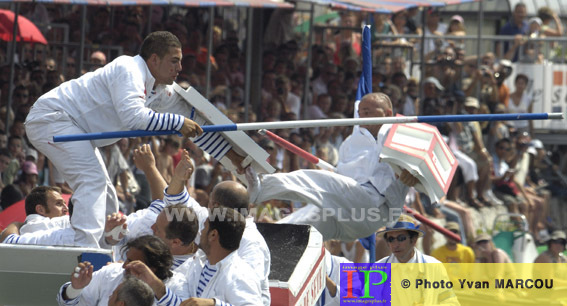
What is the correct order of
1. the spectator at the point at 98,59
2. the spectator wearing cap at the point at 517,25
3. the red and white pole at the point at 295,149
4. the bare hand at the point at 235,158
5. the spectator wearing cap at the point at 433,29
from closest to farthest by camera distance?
the bare hand at the point at 235,158 < the red and white pole at the point at 295,149 < the spectator at the point at 98,59 < the spectator wearing cap at the point at 433,29 < the spectator wearing cap at the point at 517,25

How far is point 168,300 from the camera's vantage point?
234 inches

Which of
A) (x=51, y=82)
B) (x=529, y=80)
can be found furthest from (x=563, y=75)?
(x=51, y=82)

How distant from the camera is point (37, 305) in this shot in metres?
6.73

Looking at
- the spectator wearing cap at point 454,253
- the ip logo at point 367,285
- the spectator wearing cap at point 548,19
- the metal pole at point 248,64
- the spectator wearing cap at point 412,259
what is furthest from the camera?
the spectator wearing cap at point 548,19

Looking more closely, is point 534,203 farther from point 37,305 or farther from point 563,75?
point 37,305

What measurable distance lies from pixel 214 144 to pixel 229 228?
2.46 metres

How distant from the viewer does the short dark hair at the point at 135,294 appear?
18.3 feet

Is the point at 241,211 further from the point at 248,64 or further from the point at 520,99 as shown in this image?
the point at 520,99

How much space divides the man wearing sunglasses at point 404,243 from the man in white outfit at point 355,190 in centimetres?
43

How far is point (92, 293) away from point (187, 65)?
8744mm

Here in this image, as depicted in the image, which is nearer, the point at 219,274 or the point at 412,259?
the point at 219,274

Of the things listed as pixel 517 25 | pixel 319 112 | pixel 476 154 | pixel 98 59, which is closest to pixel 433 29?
pixel 517 25

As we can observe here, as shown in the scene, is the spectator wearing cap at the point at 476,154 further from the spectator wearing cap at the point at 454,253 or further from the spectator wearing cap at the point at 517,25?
the spectator wearing cap at the point at 454,253

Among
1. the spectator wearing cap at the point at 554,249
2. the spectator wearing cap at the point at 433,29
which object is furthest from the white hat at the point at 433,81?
the spectator wearing cap at the point at 554,249
